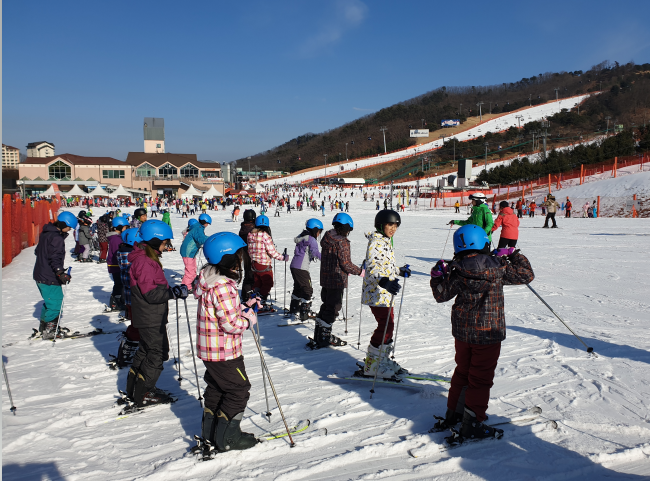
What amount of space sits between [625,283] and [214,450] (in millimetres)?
8261

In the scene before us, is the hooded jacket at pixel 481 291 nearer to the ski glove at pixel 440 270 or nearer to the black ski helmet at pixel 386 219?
the ski glove at pixel 440 270

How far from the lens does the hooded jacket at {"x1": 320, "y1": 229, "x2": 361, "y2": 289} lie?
15.7ft

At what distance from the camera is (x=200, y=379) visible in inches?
178

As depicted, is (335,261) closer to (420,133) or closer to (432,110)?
(420,133)

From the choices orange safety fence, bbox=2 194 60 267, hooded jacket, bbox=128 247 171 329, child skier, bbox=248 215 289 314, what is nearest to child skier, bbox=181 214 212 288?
child skier, bbox=248 215 289 314

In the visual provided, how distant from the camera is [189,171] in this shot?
7500cm

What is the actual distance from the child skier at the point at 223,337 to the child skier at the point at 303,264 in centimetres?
304

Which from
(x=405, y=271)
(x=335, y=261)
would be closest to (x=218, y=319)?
(x=405, y=271)

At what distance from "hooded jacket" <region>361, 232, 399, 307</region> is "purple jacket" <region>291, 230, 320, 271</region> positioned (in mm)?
2062

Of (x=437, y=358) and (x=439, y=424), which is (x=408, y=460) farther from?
(x=437, y=358)

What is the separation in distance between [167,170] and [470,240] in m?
76.7

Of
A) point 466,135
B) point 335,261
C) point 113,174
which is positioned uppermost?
point 466,135

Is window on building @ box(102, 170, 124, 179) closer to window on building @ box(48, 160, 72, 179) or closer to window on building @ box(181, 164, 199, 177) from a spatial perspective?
window on building @ box(48, 160, 72, 179)

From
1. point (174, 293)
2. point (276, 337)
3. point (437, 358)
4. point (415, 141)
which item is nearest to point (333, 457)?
point (174, 293)
